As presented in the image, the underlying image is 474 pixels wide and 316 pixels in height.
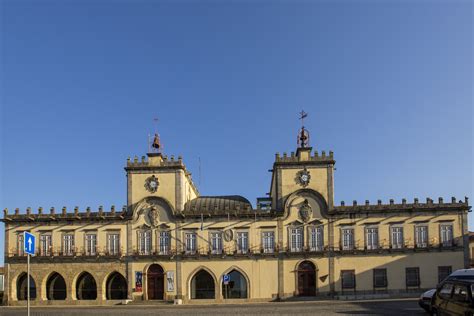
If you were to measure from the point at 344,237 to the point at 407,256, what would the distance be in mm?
5735

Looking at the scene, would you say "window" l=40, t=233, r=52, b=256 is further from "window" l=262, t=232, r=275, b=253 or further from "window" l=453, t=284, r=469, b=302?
"window" l=453, t=284, r=469, b=302

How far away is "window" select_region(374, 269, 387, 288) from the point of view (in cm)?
4778

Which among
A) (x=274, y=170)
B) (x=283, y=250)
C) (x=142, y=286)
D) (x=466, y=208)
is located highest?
(x=274, y=170)

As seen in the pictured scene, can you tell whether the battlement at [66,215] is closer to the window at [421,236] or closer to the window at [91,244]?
the window at [91,244]

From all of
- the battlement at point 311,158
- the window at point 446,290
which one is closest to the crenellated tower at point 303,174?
the battlement at point 311,158

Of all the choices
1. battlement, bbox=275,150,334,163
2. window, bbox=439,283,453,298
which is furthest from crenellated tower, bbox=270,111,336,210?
window, bbox=439,283,453,298

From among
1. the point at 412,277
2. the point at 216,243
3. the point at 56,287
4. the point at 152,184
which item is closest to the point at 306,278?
the point at 216,243

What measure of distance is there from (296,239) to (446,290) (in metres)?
31.7

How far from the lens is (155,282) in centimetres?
4922

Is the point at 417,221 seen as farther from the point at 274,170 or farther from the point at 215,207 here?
the point at 215,207

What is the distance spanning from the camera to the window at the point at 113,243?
4991 centimetres

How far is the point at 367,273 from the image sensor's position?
158ft

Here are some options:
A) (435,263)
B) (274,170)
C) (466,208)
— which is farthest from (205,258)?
(466,208)

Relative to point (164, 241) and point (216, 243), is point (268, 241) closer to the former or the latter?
point (216, 243)
